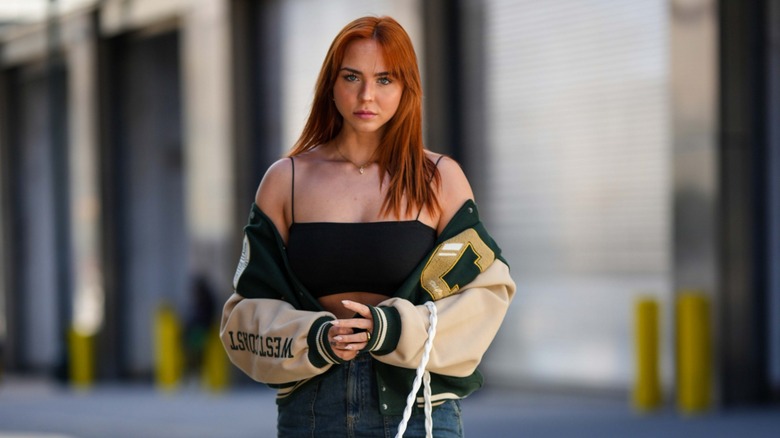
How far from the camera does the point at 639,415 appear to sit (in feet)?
35.4

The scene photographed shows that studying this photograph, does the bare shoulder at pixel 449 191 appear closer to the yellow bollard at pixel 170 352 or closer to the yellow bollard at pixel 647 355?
the yellow bollard at pixel 647 355

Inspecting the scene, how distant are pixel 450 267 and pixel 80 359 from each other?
54.9ft

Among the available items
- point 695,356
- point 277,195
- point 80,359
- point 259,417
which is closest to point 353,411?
point 277,195

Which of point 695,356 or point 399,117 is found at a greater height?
point 399,117

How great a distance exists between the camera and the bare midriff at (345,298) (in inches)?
127

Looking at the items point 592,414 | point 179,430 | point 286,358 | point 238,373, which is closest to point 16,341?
point 238,373

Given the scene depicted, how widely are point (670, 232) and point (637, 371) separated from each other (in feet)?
3.99

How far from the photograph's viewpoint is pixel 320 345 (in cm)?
309

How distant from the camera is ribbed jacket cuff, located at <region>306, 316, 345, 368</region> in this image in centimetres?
309

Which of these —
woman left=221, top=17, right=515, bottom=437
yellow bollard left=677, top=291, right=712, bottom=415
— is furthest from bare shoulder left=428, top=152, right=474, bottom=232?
yellow bollard left=677, top=291, right=712, bottom=415

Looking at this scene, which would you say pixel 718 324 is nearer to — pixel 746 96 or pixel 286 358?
pixel 746 96

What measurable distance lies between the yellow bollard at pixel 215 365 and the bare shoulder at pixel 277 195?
41.1ft

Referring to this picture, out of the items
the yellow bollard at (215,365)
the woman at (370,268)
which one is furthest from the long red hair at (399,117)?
the yellow bollard at (215,365)

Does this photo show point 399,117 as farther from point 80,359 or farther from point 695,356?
point 80,359
